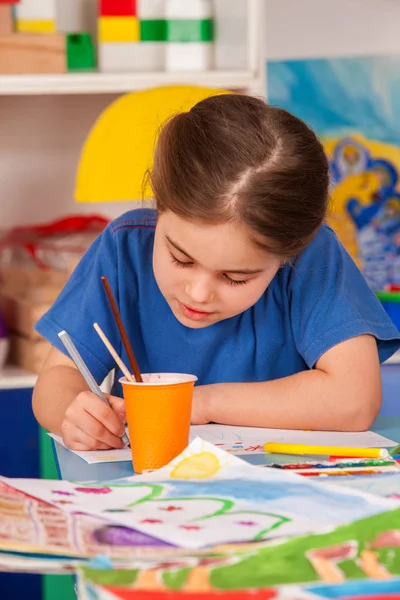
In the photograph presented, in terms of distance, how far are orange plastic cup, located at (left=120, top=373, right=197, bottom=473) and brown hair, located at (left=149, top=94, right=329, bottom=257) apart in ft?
0.69

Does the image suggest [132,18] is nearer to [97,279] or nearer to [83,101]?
[83,101]

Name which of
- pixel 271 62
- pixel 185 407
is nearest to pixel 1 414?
pixel 271 62

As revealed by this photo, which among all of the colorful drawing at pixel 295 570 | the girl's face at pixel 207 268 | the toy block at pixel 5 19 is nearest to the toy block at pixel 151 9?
the toy block at pixel 5 19

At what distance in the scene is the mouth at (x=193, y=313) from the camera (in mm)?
1070

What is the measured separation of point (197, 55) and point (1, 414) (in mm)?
837

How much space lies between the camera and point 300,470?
0.84 m

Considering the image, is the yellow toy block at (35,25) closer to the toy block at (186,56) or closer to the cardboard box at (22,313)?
the toy block at (186,56)

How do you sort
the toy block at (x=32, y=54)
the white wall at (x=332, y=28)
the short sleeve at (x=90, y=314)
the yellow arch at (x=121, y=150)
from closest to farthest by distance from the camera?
the short sleeve at (x=90, y=314), the yellow arch at (x=121, y=150), the toy block at (x=32, y=54), the white wall at (x=332, y=28)

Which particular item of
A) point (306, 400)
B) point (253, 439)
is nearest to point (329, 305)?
point (306, 400)

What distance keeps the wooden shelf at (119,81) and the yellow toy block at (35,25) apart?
107 millimetres

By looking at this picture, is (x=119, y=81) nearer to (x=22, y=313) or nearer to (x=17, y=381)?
(x=22, y=313)

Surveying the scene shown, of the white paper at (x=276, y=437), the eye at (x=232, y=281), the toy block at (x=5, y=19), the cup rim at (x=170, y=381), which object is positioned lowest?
the white paper at (x=276, y=437)

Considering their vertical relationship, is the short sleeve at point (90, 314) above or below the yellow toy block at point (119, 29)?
below

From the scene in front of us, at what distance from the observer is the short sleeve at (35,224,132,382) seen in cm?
120
